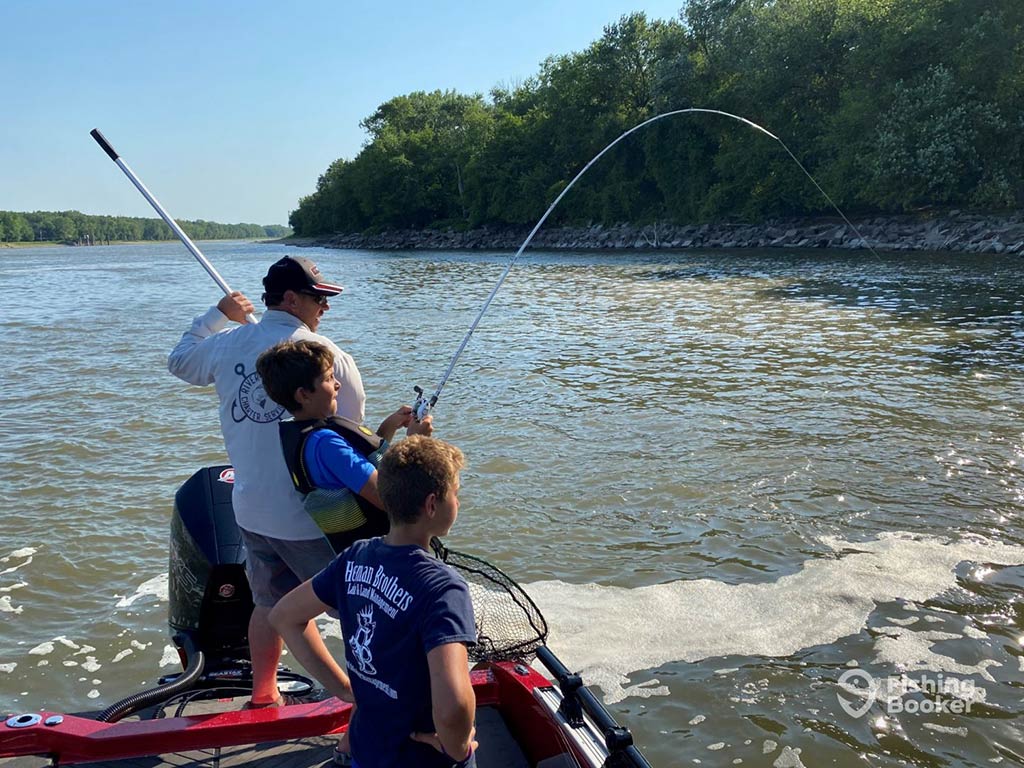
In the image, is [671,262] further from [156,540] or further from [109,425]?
[156,540]

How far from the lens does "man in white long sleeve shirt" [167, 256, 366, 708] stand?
3.21 meters

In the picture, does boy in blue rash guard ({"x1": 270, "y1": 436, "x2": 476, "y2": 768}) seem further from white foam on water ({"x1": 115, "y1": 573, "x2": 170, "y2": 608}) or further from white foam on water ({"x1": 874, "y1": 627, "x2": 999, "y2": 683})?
white foam on water ({"x1": 115, "y1": 573, "x2": 170, "y2": 608})

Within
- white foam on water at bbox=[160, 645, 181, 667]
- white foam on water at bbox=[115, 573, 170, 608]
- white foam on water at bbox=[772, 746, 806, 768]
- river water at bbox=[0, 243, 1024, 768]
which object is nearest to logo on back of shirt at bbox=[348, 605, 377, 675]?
river water at bbox=[0, 243, 1024, 768]

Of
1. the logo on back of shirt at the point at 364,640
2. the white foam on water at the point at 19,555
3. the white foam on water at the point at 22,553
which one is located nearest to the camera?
the logo on back of shirt at the point at 364,640

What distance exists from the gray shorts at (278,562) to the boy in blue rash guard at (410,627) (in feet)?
2.97

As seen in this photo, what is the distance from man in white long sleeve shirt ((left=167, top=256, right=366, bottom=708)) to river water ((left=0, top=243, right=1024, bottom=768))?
6.78 feet

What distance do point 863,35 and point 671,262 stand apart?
1512 centimetres

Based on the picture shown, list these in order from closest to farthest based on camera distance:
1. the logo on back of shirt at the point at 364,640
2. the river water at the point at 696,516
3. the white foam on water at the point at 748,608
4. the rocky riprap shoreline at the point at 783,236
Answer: the logo on back of shirt at the point at 364,640, the river water at the point at 696,516, the white foam on water at the point at 748,608, the rocky riprap shoreline at the point at 783,236

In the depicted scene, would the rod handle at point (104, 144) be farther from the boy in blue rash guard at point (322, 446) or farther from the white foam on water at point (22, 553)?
the white foam on water at point (22, 553)

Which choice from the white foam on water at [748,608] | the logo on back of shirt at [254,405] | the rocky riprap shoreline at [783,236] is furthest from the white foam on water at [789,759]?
the rocky riprap shoreline at [783,236]

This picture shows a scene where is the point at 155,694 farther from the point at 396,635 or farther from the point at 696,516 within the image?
the point at 696,516

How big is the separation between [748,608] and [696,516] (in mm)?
1730

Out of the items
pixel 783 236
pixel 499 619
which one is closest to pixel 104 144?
pixel 499 619

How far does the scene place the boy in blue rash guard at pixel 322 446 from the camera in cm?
283
